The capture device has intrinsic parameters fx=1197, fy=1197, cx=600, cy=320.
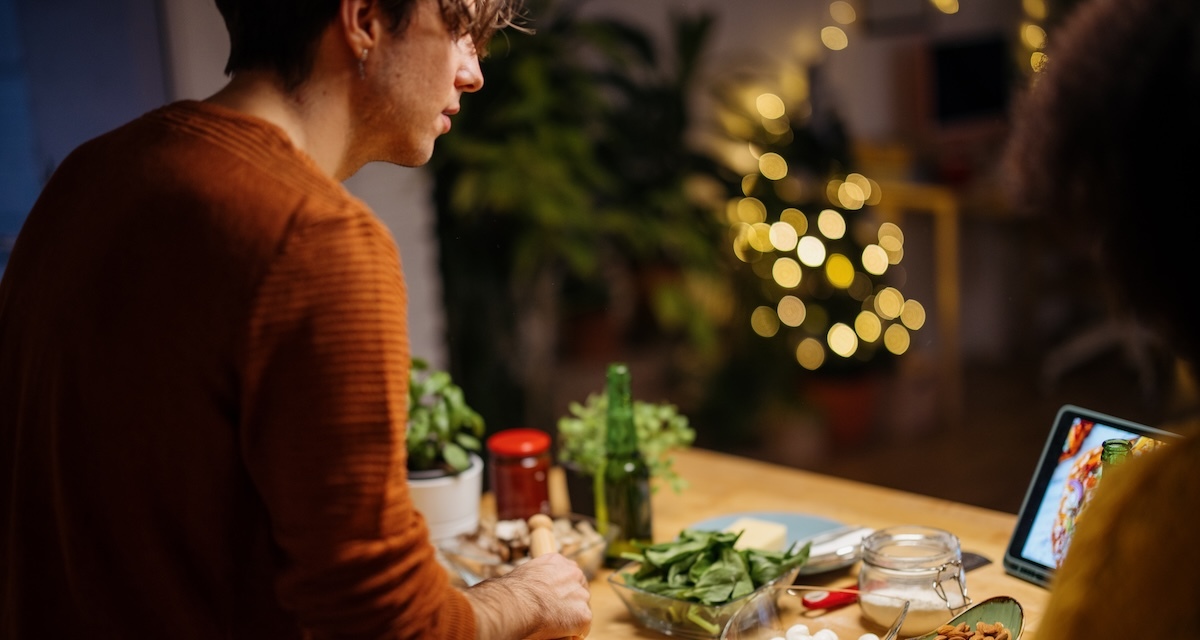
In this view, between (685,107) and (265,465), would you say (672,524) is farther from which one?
(685,107)

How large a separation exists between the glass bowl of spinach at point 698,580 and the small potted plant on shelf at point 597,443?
253 mm

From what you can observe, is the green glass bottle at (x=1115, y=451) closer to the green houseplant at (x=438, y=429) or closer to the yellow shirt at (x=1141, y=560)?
the yellow shirt at (x=1141, y=560)

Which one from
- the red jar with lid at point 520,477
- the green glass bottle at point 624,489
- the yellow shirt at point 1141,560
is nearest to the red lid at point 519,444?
the red jar with lid at point 520,477

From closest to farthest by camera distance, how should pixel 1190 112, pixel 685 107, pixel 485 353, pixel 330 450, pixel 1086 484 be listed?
pixel 1190 112
pixel 330 450
pixel 1086 484
pixel 485 353
pixel 685 107

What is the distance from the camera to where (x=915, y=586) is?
1.32 metres

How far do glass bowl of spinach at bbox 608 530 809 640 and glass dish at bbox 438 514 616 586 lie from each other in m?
0.07

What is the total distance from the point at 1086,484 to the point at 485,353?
205 centimetres

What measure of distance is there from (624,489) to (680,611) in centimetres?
28

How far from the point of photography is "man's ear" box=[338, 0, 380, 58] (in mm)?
992

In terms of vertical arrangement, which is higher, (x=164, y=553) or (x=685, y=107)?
(x=685, y=107)

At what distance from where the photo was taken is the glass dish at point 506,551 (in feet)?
4.98

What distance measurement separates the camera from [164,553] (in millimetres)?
963

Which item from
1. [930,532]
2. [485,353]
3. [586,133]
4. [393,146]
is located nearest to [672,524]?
[930,532]

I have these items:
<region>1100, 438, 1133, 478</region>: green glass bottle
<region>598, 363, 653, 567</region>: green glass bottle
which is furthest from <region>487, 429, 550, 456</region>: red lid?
<region>1100, 438, 1133, 478</region>: green glass bottle
